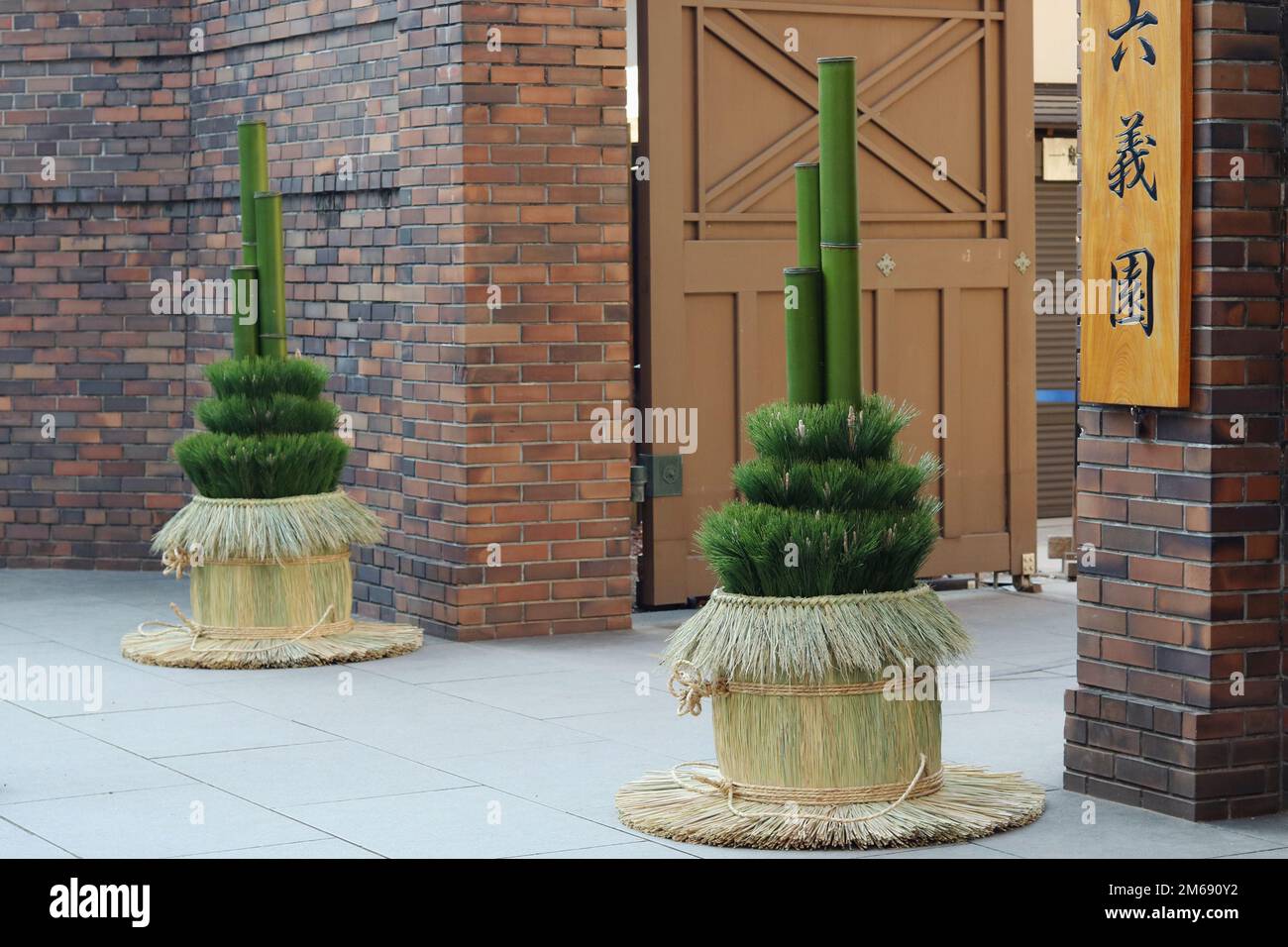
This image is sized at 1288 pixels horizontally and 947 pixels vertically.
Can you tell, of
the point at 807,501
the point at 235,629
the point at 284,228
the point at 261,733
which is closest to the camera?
the point at 807,501

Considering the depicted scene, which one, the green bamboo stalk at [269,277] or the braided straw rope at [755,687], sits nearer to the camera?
the braided straw rope at [755,687]

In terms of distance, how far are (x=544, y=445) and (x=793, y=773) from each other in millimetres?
3698

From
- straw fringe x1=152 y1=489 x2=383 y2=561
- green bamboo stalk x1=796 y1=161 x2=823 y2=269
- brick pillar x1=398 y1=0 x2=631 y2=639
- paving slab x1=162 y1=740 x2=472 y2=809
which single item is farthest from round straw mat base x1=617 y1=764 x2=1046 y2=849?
brick pillar x1=398 y1=0 x2=631 y2=639

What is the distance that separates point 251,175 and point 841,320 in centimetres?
404

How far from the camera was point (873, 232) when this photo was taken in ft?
32.3

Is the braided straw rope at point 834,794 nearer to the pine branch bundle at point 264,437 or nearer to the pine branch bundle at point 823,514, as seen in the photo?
the pine branch bundle at point 823,514

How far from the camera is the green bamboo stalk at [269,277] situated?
8.55 metres

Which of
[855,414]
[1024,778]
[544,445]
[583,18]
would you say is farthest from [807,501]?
[583,18]

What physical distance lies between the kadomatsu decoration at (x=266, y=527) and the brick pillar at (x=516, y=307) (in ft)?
1.61

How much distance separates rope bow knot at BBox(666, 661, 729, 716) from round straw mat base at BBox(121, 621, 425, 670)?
2.93 m

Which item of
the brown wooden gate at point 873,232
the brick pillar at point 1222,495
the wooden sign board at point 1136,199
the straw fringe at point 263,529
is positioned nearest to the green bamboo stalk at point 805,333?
the wooden sign board at point 1136,199

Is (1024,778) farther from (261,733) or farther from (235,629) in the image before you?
(235,629)

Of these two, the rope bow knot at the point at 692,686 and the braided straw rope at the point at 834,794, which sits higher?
the rope bow knot at the point at 692,686

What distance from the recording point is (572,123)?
8.80 m
